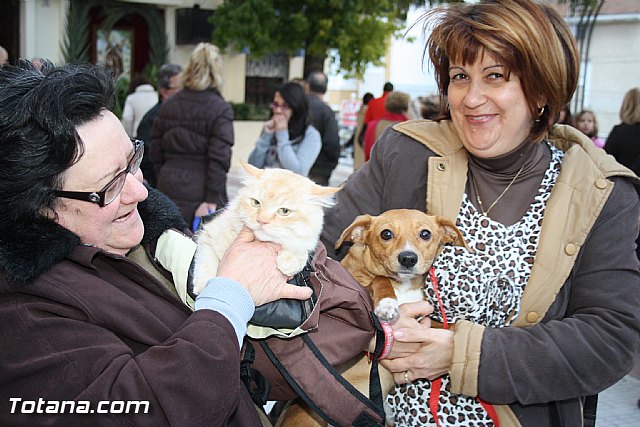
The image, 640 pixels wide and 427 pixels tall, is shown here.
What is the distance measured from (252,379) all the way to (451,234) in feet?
2.97

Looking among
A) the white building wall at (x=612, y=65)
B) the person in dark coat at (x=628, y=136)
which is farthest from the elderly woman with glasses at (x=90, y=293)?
the white building wall at (x=612, y=65)

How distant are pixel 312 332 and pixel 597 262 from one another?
100cm

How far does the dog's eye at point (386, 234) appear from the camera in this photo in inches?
97.2

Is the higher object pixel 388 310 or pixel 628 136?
pixel 628 136

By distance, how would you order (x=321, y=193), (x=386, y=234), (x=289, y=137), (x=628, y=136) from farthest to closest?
(x=628, y=136) < (x=289, y=137) < (x=386, y=234) < (x=321, y=193)

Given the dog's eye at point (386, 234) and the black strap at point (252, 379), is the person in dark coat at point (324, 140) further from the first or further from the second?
the black strap at point (252, 379)

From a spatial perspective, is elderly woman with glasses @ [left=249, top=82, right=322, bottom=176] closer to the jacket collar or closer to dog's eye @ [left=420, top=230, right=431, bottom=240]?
dog's eye @ [left=420, top=230, right=431, bottom=240]

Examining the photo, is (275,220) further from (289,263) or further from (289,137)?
(289,137)

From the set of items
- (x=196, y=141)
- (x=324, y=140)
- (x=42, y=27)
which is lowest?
(x=324, y=140)

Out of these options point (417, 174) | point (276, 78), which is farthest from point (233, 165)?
point (417, 174)

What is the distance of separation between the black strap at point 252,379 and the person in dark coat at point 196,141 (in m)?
4.42

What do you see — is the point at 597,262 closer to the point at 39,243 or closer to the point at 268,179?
the point at 268,179

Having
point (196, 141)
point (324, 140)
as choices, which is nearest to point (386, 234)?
point (196, 141)

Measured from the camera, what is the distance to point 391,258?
8.07 feet
